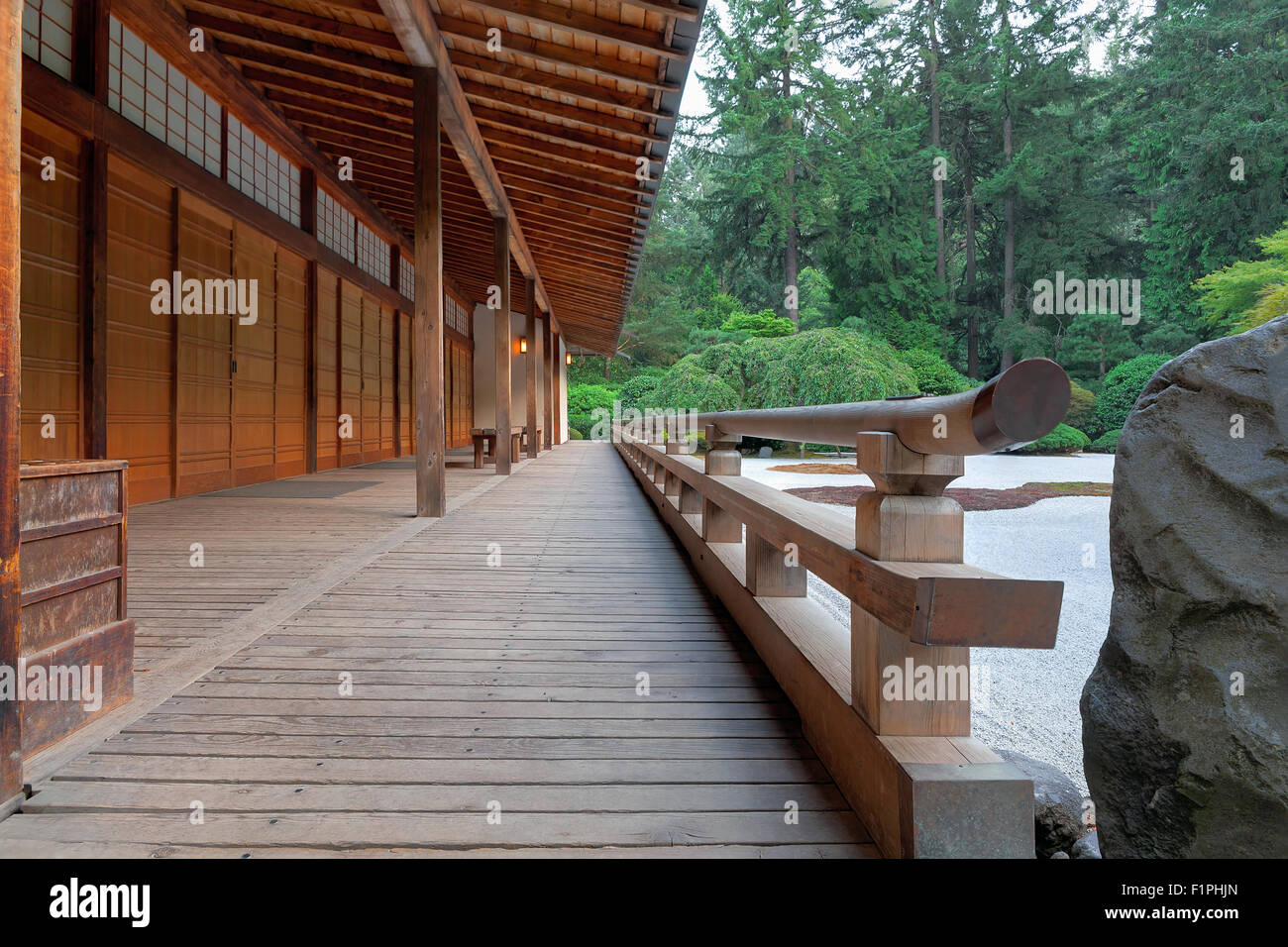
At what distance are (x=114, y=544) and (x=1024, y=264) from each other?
89.5 feet

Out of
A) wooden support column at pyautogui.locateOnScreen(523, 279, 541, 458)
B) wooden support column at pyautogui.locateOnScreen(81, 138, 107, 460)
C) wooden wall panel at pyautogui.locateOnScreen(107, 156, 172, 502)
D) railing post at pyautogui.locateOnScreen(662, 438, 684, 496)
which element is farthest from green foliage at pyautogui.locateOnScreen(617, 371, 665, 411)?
wooden support column at pyautogui.locateOnScreen(81, 138, 107, 460)

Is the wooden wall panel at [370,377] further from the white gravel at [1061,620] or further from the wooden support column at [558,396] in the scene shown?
the wooden support column at [558,396]

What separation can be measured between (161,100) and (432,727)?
6566 mm

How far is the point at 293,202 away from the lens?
29.3 feet

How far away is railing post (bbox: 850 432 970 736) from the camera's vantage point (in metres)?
1.42

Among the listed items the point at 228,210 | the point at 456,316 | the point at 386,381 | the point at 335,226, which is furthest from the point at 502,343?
the point at 456,316

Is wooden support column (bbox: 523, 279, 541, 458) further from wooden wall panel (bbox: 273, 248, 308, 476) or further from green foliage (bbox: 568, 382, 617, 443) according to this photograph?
green foliage (bbox: 568, 382, 617, 443)

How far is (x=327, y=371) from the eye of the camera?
9891mm

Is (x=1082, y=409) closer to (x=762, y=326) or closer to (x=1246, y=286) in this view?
(x=1246, y=286)

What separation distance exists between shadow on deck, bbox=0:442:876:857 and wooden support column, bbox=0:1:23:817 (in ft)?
1.07

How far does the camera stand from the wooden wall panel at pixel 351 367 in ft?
34.2
